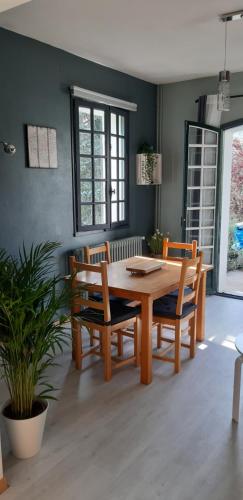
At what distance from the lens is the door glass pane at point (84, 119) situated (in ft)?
13.1

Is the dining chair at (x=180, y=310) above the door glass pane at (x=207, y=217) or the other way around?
the other way around

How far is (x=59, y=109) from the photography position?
12.2 ft

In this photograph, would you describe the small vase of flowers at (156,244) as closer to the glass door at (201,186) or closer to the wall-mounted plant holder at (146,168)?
the glass door at (201,186)

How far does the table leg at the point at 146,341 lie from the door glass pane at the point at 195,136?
2508 millimetres

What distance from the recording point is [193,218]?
478cm

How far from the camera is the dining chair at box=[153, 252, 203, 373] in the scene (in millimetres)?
2906

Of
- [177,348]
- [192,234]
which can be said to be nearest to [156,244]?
[192,234]

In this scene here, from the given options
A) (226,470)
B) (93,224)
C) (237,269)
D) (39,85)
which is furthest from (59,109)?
(237,269)

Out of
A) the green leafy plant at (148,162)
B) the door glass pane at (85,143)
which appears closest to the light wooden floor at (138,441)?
the door glass pane at (85,143)

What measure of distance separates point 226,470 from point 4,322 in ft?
4.57

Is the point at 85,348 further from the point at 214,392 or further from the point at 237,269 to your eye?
the point at 237,269

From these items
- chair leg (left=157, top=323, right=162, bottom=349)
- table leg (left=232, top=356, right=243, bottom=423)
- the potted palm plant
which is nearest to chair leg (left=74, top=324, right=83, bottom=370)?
chair leg (left=157, top=323, right=162, bottom=349)

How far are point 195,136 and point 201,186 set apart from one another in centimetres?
60

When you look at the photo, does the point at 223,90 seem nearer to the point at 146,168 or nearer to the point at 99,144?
the point at 99,144
